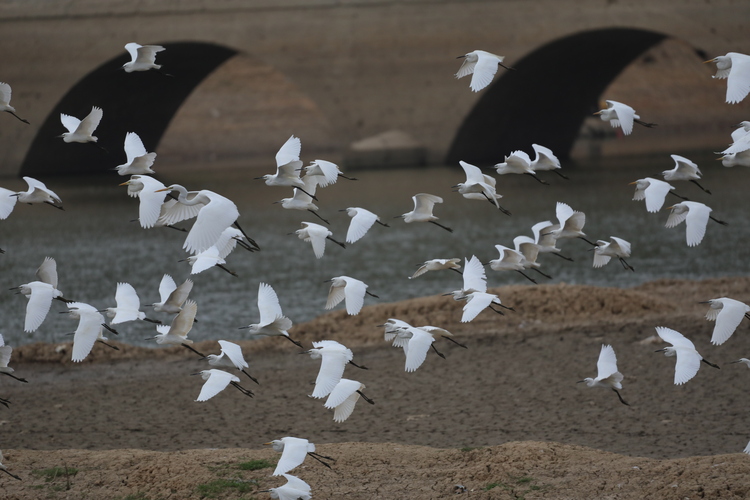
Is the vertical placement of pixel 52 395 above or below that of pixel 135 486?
below

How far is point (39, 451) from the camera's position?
8.90 meters

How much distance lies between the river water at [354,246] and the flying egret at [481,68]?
4.85 metres

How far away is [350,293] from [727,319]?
2.63 meters

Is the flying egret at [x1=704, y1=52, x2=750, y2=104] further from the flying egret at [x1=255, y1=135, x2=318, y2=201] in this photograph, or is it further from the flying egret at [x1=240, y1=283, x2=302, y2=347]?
the flying egret at [x1=240, y1=283, x2=302, y2=347]

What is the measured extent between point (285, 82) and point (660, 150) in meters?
21.2

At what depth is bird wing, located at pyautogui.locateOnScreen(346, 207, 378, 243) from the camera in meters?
8.33

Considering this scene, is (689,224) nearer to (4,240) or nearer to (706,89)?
(4,240)

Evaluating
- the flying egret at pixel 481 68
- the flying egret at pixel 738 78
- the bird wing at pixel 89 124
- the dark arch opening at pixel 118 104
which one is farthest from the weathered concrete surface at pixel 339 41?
the bird wing at pixel 89 124

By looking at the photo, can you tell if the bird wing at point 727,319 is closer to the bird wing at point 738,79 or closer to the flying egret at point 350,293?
the bird wing at point 738,79

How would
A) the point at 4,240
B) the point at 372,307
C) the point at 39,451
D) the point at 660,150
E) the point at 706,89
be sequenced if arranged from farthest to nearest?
the point at 706,89, the point at 660,150, the point at 4,240, the point at 372,307, the point at 39,451

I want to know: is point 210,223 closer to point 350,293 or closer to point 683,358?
point 350,293

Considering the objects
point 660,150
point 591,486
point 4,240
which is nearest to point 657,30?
point 660,150

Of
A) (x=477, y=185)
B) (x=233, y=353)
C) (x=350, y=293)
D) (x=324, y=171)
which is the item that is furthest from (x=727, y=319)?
(x=233, y=353)

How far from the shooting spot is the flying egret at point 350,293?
26.2ft
